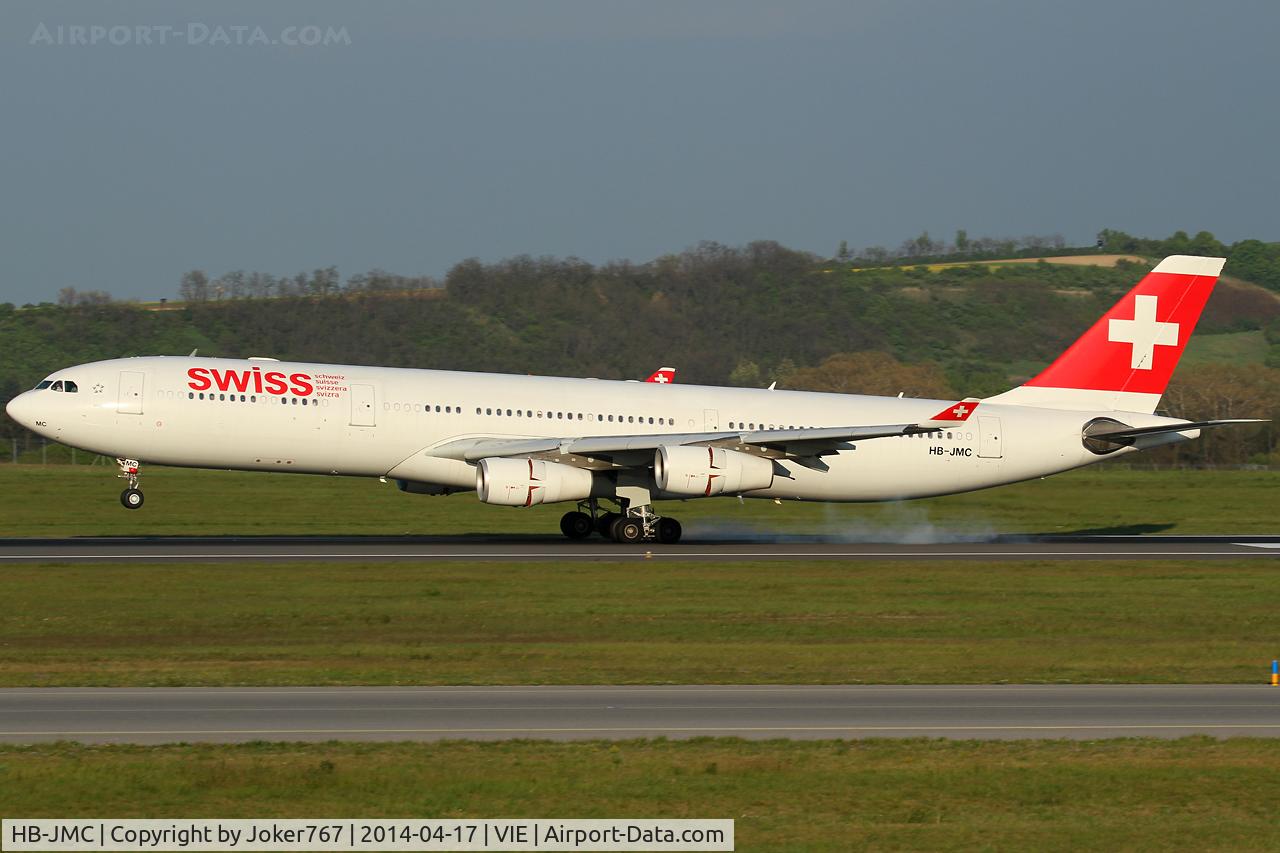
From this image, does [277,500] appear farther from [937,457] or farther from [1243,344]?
[1243,344]

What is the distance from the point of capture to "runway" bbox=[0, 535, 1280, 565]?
34.1m

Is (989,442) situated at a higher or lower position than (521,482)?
higher

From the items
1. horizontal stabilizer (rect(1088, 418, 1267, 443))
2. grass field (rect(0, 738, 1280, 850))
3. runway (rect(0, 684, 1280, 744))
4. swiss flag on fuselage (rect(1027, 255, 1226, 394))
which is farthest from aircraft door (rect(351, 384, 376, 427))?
grass field (rect(0, 738, 1280, 850))

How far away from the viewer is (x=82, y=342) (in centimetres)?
13162

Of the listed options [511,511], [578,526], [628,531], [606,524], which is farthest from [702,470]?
[511,511]

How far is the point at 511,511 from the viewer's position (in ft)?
175

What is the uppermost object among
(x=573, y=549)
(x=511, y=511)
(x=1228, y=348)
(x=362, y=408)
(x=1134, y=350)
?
(x=1228, y=348)

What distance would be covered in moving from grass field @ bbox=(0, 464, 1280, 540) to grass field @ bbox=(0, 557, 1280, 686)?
12.4 meters

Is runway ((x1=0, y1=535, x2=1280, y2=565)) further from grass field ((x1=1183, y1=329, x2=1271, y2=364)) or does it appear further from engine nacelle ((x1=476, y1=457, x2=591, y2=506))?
grass field ((x1=1183, y1=329, x2=1271, y2=364))

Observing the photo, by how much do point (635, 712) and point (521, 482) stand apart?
19021 millimetres

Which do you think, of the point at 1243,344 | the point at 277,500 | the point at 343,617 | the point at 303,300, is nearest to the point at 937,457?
the point at 343,617

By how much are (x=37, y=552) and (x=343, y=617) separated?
41.5 feet

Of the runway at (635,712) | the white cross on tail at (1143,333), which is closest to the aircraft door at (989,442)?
the white cross on tail at (1143,333)

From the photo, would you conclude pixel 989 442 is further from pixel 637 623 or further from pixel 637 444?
pixel 637 623
